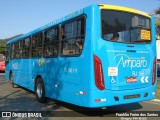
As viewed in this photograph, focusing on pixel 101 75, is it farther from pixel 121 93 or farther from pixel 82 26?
pixel 82 26

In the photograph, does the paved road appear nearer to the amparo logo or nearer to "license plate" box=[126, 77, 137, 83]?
"license plate" box=[126, 77, 137, 83]

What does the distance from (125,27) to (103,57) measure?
1.26 metres

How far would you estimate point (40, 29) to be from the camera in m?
11.5

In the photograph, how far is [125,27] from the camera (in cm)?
827

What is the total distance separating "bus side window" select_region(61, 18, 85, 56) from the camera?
8081 mm

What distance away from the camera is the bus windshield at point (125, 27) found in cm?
789

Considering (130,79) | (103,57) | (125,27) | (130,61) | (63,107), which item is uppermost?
(125,27)

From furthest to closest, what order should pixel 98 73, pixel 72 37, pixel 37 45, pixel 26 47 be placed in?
1. pixel 26 47
2. pixel 37 45
3. pixel 72 37
4. pixel 98 73

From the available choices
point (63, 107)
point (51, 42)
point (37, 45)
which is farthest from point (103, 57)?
point (37, 45)

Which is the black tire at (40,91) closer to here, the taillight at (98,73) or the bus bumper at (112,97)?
the bus bumper at (112,97)

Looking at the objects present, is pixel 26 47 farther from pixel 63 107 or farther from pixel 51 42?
pixel 63 107

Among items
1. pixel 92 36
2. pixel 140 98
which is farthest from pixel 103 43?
pixel 140 98

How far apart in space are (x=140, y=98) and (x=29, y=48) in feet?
21.0

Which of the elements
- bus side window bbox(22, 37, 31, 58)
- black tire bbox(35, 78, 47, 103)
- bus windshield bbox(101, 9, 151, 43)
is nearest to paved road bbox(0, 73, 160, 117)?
black tire bbox(35, 78, 47, 103)
